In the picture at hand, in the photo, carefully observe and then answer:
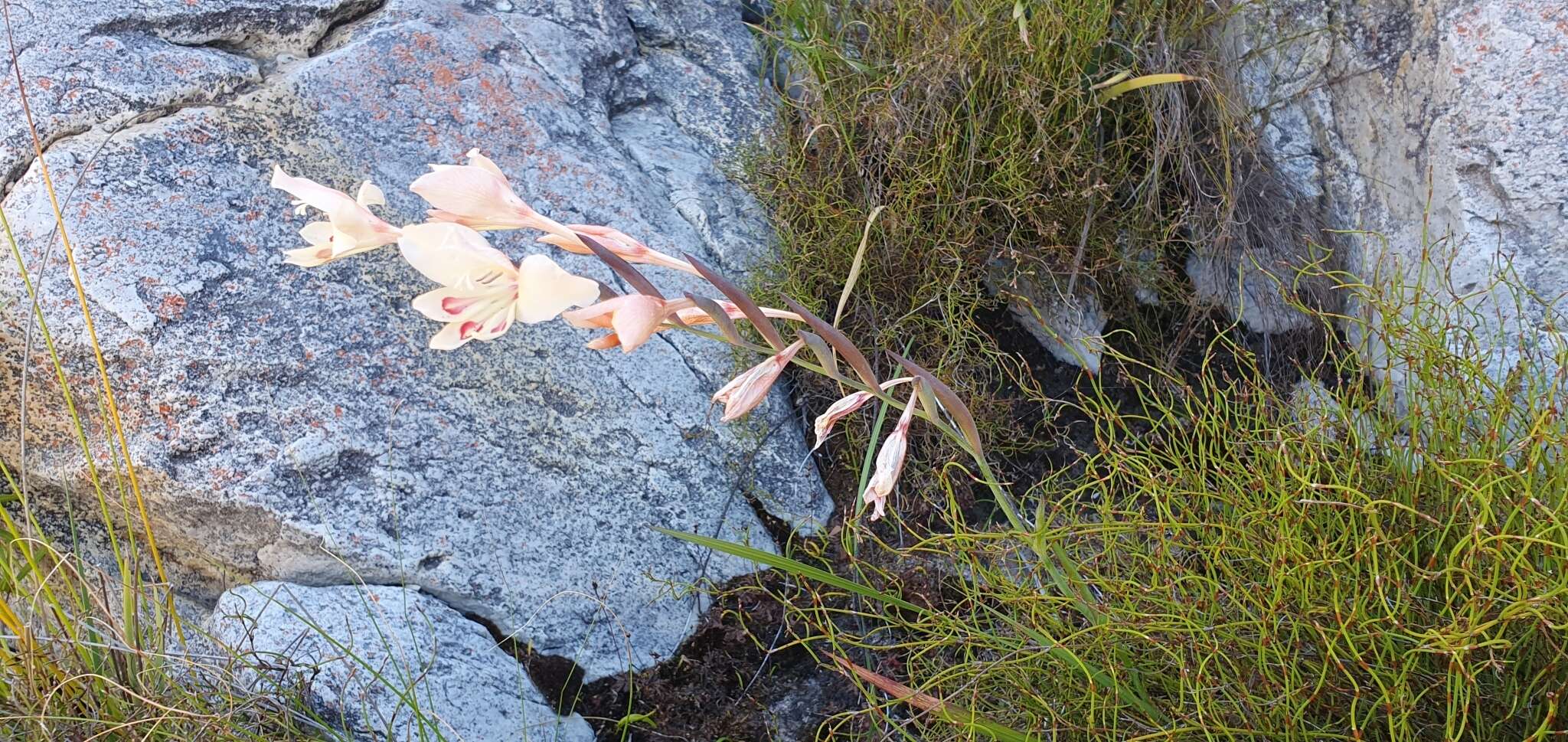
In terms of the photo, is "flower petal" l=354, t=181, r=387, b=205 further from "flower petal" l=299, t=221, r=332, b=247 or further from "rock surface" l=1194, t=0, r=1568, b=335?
"rock surface" l=1194, t=0, r=1568, b=335

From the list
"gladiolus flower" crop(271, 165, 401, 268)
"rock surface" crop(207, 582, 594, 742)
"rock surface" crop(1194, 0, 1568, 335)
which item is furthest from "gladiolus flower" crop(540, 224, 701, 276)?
"rock surface" crop(1194, 0, 1568, 335)

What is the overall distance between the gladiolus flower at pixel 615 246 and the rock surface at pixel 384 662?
740 millimetres

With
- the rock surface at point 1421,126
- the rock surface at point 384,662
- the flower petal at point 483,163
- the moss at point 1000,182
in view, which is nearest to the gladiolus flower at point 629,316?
the flower petal at point 483,163

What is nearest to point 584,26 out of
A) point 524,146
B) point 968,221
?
point 524,146

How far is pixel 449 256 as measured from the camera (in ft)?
2.55

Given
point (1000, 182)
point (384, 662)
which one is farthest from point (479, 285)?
point (1000, 182)

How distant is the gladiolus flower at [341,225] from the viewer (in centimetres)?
83

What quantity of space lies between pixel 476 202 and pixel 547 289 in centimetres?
15

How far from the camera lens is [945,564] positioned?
178 cm

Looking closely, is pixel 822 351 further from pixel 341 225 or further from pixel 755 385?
pixel 341 225

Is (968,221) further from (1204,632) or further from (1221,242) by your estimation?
(1204,632)

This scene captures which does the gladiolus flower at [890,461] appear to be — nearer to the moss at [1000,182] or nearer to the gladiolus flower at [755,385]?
the gladiolus flower at [755,385]

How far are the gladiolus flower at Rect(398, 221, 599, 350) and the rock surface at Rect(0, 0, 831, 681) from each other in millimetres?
902

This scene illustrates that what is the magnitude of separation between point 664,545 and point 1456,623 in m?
1.08
